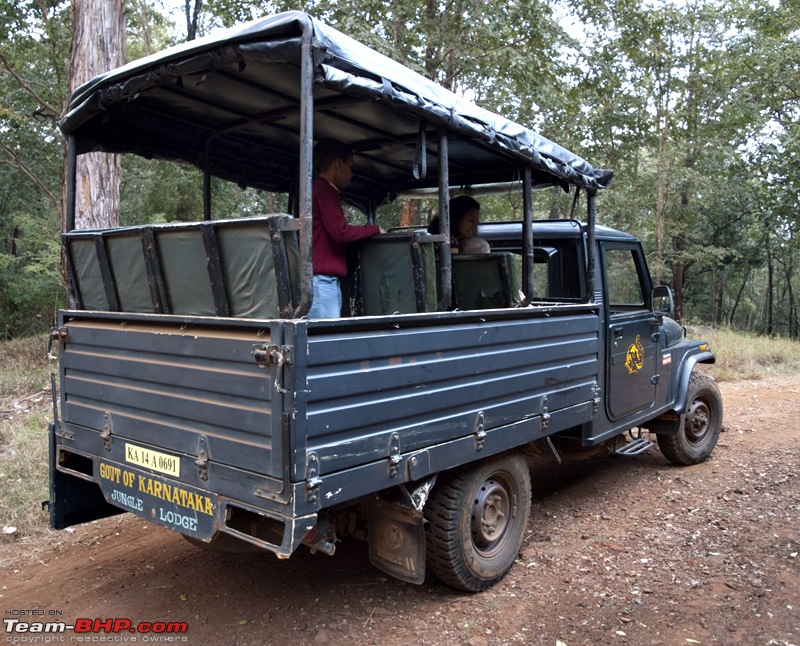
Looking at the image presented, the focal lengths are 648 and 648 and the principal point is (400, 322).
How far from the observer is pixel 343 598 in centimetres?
351

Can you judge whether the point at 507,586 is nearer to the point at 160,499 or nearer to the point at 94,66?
the point at 160,499

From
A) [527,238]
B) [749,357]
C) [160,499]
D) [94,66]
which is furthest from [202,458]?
[749,357]

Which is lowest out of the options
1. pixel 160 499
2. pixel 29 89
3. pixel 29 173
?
pixel 160 499

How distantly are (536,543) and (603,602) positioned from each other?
32.7 inches

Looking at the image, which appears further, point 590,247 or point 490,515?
point 590,247

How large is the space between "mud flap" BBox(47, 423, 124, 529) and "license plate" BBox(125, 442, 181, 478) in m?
0.54

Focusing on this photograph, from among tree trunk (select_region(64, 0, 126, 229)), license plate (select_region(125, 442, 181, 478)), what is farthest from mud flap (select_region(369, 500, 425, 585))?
tree trunk (select_region(64, 0, 126, 229))

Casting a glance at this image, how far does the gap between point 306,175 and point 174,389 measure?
1.18 m

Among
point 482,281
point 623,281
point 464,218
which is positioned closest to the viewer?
point 482,281

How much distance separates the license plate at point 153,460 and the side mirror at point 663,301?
154 inches

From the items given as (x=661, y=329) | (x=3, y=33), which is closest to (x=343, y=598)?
(x=661, y=329)

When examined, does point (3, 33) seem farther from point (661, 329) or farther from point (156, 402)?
point (661, 329)

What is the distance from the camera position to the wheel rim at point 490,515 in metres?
3.62

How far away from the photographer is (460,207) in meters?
4.91
